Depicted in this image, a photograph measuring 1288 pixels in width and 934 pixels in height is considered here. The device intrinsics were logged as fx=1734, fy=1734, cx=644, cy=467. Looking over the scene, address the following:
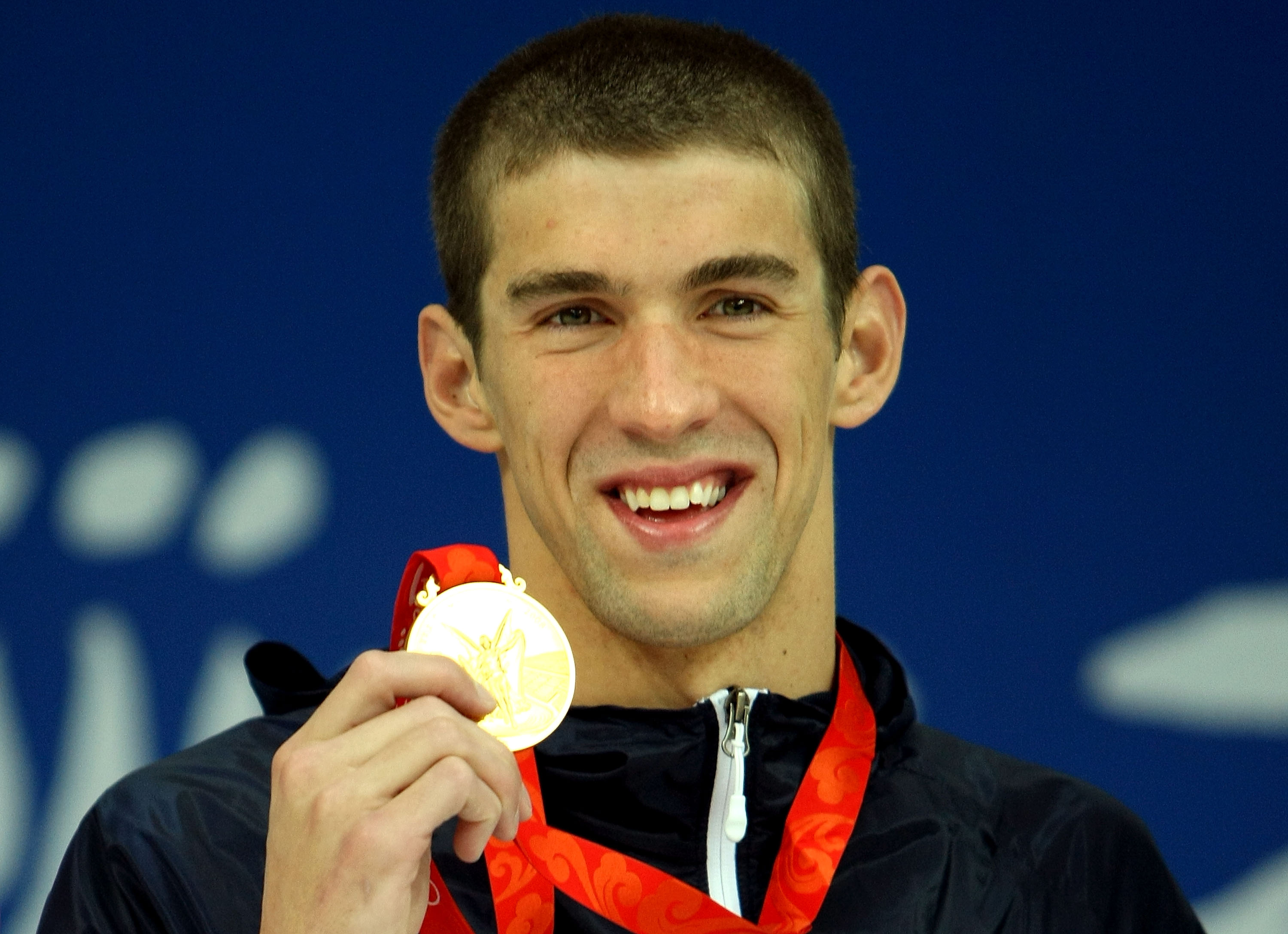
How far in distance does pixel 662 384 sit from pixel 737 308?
0.57ft

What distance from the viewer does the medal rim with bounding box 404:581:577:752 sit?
1783mm

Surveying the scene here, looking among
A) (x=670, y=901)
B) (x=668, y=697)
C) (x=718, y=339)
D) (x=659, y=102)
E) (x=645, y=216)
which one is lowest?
(x=670, y=901)

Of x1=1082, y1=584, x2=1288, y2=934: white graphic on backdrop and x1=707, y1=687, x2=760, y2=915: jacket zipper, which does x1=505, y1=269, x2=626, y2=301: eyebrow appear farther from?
x1=1082, y1=584, x2=1288, y2=934: white graphic on backdrop

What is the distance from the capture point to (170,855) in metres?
2.00

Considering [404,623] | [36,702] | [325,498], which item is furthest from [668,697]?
[36,702]

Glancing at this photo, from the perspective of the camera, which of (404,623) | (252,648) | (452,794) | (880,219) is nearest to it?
(452,794)

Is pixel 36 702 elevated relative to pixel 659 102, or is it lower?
lower

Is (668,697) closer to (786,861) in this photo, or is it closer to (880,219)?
(786,861)

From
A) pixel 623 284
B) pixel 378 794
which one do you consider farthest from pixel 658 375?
pixel 378 794

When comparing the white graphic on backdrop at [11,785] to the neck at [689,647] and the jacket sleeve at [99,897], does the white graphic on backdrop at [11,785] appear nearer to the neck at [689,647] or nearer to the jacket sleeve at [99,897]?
the jacket sleeve at [99,897]

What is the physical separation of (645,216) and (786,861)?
774mm

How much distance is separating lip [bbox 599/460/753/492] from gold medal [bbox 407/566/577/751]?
25 centimetres

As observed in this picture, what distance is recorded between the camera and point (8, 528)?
3100 millimetres

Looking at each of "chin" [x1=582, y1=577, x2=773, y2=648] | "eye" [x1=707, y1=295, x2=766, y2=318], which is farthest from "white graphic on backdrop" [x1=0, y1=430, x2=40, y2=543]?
"eye" [x1=707, y1=295, x2=766, y2=318]
